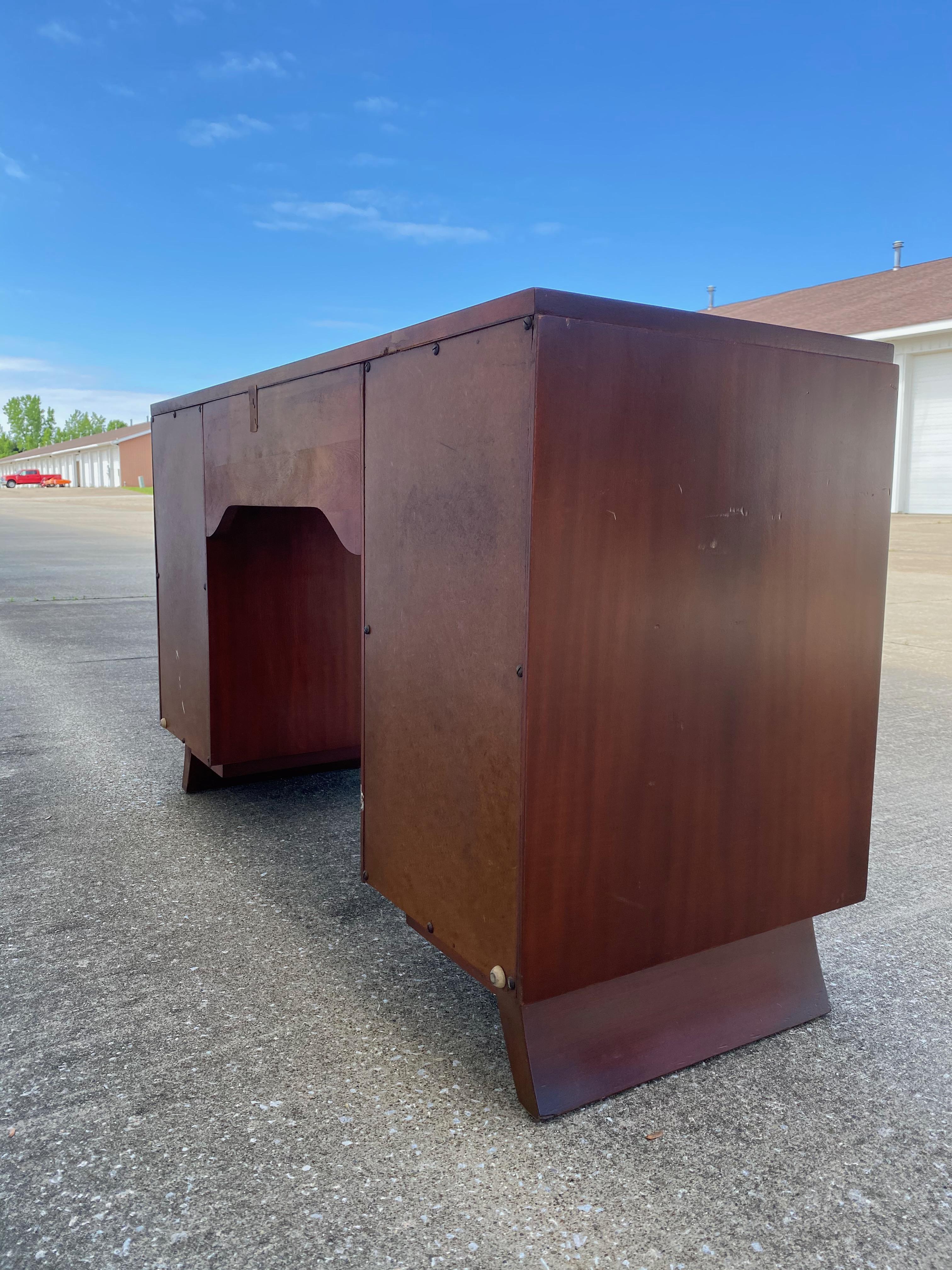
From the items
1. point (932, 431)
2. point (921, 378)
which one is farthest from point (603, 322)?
point (921, 378)

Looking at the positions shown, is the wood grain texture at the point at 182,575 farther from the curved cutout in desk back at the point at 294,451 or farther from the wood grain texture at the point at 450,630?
the wood grain texture at the point at 450,630

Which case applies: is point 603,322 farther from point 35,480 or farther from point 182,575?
point 35,480

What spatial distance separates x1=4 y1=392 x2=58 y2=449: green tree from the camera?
332 ft

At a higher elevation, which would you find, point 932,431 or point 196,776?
point 932,431

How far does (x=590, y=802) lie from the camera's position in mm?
1391

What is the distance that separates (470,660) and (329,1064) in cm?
69

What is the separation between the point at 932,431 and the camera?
16500mm

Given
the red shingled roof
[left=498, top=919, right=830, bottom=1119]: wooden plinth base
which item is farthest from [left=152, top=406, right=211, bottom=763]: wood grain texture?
the red shingled roof

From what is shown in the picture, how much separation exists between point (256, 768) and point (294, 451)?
43.4 inches

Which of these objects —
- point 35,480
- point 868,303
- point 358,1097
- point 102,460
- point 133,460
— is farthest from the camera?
point 102,460

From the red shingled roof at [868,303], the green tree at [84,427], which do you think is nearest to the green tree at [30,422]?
the green tree at [84,427]

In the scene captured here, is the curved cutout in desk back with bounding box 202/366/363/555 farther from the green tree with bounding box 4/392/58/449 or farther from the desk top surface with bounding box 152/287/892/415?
the green tree with bounding box 4/392/58/449

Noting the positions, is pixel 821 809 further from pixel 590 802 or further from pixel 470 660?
pixel 470 660

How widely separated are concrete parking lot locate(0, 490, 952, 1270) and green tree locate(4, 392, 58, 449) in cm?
11007
